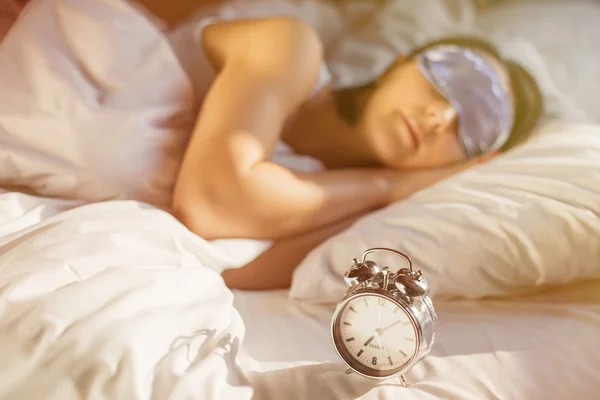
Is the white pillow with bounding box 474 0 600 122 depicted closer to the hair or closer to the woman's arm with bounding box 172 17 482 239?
the hair

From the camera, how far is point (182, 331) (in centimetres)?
67

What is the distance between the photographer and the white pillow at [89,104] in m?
0.88

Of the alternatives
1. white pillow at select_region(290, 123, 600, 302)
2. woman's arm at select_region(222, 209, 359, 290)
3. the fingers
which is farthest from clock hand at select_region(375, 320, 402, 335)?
the fingers

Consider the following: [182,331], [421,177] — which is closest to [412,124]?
[421,177]

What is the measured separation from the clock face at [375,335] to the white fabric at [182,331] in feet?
0.09

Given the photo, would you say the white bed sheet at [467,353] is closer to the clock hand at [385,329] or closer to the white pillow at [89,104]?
the clock hand at [385,329]

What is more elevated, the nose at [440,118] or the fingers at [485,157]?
the nose at [440,118]

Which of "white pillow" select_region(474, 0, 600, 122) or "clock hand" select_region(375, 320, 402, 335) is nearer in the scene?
"clock hand" select_region(375, 320, 402, 335)

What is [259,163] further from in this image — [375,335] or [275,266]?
[375,335]

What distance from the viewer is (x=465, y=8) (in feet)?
4.84

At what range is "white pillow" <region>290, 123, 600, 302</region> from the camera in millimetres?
805

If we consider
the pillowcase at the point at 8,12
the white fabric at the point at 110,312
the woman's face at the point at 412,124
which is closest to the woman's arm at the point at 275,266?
the white fabric at the point at 110,312

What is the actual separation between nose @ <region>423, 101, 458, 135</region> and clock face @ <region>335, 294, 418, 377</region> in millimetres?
494

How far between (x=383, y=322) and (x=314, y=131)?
2.12 ft
